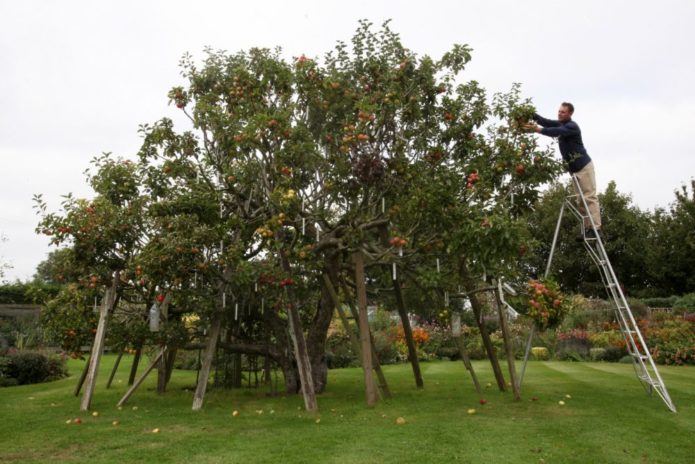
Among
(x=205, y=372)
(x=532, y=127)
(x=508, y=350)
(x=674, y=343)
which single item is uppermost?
(x=532, y=127)

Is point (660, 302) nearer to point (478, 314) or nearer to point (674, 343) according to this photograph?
point (674, 343)

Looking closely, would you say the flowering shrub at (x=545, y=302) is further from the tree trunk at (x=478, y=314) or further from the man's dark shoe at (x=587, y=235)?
the man's dark shoe at (x=587, y=235)

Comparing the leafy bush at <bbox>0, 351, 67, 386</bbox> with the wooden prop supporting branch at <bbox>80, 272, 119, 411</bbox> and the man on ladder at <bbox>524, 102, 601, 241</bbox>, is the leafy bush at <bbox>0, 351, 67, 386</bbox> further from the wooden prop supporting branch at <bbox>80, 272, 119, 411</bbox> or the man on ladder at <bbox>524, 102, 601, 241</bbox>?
the man on ladder at <bbox>524, 102, 601, 241</bbox>

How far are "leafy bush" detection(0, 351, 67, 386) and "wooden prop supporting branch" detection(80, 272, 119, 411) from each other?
605cm

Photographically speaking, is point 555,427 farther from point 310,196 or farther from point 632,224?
point 632,224

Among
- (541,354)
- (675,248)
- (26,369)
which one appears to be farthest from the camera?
(675,248)

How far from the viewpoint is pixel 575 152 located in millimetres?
9961

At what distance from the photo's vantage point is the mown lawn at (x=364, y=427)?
6.39 metres

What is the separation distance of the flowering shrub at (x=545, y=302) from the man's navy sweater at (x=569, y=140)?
2.50 metres

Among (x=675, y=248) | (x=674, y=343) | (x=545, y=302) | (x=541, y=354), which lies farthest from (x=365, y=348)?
(x=675, y=248)

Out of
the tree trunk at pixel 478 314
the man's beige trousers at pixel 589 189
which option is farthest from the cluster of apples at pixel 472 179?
the man's beige trousers at pixel 589 189

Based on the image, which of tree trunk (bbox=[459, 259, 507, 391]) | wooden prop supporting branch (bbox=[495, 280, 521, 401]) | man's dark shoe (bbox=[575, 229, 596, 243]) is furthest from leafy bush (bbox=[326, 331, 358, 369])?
man's dark shoe (bbox=[575, 229, 596, 243])

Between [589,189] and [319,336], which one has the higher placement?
[589,189]

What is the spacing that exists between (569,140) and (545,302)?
3.13 m
